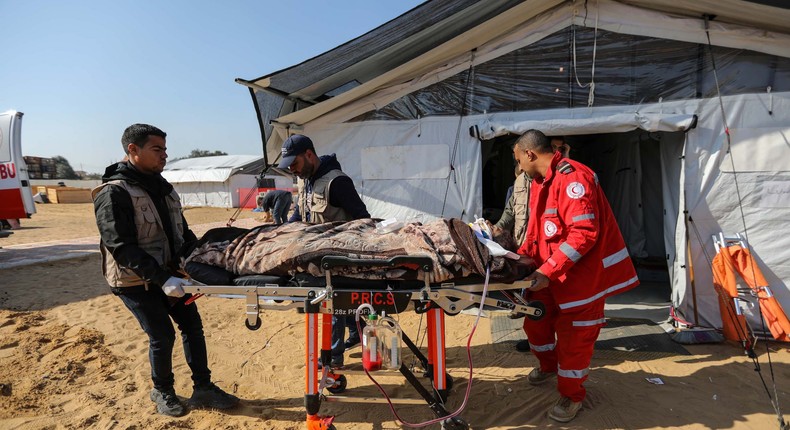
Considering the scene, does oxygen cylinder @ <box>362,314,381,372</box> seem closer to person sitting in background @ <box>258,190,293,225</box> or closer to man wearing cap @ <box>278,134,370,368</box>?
man wearing cap @ <box>278,134,370,368</box>

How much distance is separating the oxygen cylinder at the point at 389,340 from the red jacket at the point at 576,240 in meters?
0.99

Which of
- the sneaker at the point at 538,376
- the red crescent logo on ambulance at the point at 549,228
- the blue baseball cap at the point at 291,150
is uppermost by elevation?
the blue baseball cap at the point at 291,150

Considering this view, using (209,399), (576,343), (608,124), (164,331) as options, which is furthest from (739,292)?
(164,331)

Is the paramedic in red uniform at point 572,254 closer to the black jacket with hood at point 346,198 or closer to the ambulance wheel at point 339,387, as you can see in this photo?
the black jacket with hood at point 346,198

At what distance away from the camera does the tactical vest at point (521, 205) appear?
4.14 m

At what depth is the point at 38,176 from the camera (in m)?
32.7

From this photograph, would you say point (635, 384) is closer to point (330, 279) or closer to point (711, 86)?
point (330, 279)

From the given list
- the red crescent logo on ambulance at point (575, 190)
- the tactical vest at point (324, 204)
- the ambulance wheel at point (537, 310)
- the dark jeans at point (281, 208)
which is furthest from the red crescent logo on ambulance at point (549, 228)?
the dark jeans at point (281, 208)

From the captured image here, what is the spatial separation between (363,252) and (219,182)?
78.0 feet

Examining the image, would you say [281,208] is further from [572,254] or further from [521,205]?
[572,254]

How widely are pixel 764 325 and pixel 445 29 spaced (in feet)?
14.9

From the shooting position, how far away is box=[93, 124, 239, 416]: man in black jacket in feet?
7.90

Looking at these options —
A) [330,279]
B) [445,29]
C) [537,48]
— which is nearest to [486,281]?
[330,279]

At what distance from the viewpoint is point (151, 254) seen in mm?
2670
